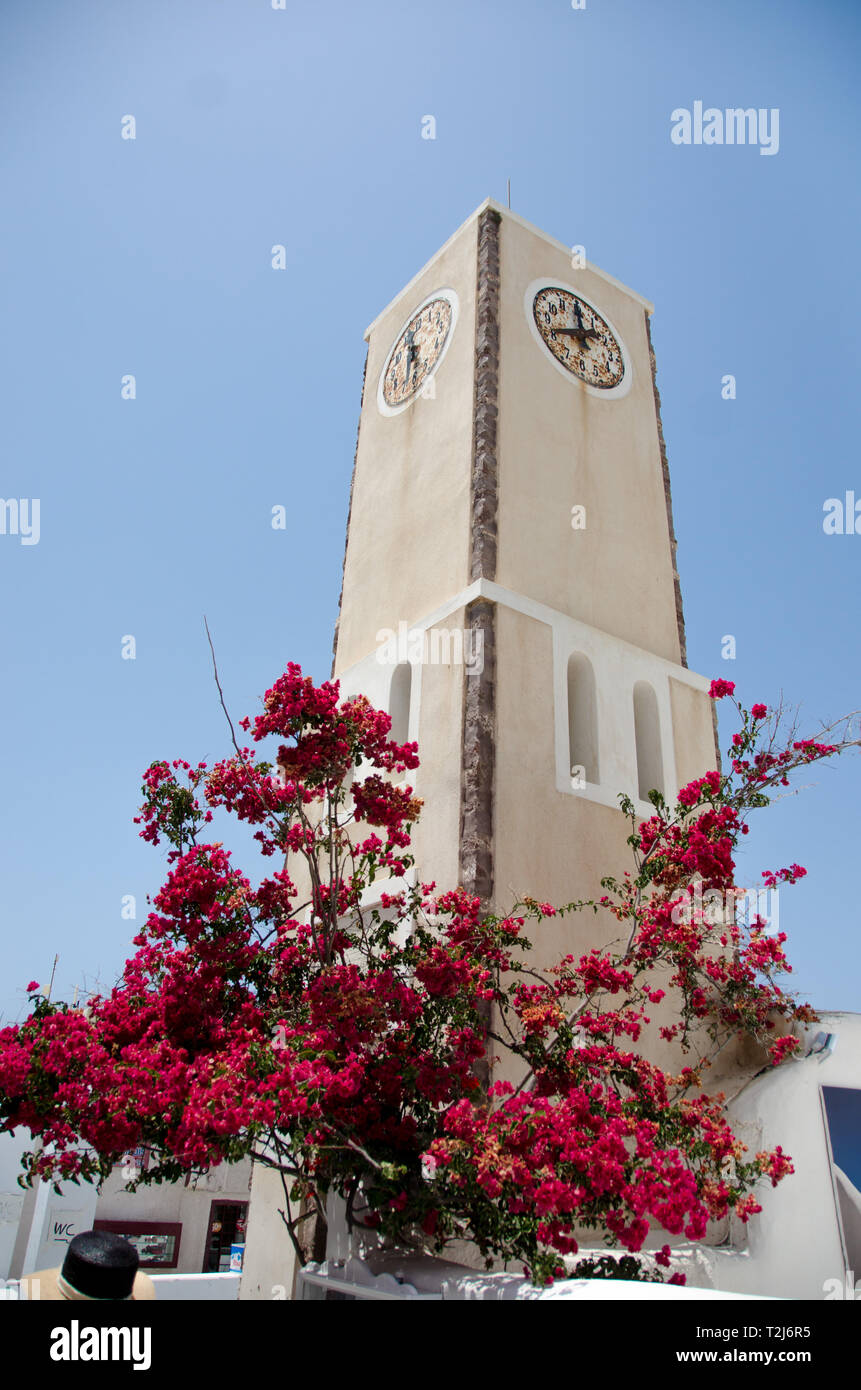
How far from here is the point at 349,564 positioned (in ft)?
35.8

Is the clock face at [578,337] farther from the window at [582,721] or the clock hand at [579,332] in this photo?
the window at [582,721]

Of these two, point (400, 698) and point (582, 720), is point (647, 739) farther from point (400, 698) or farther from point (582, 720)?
point (400, 698)

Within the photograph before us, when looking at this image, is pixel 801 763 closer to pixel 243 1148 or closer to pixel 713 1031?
pixel 713 1031

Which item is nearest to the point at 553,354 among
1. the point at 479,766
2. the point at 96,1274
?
the point at 479,766

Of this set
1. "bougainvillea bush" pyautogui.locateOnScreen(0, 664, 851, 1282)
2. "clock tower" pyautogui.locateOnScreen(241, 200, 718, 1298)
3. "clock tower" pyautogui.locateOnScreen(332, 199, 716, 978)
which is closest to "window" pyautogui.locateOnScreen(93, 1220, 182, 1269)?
"clock tower" pyautogui.locateOnScreen(241, 200, 718, 1298)

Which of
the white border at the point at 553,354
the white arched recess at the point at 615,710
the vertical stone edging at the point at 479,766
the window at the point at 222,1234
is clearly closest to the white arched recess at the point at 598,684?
the white arched recess at the point at 615,710

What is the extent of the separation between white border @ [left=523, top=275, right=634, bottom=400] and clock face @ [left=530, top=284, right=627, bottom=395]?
0.05 ft

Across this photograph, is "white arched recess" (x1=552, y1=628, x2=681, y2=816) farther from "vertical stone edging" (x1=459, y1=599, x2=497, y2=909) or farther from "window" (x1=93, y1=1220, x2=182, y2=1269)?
"window" (x1=93, y1=1220, x2=182, y2=1269)

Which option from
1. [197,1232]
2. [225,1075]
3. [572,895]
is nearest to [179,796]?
[225,1075]

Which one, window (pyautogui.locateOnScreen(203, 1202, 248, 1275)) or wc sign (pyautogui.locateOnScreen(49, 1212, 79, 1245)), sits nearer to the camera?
wc sign (pyautogui.locateOnScreen(49, 1212, 79, 1245))

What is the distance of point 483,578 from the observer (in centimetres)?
851

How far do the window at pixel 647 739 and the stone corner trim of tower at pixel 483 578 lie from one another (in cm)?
198

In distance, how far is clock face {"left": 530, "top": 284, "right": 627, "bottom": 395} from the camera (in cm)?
1073

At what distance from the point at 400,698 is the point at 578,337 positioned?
509 centimetres
